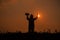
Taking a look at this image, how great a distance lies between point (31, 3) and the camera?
22.9 feet

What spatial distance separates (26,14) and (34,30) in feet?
1.82
